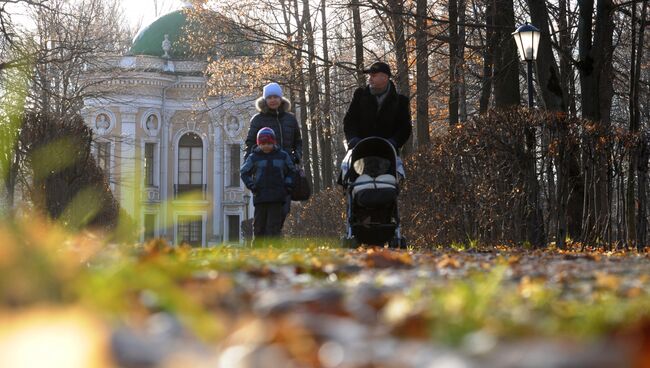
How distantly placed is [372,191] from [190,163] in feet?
192

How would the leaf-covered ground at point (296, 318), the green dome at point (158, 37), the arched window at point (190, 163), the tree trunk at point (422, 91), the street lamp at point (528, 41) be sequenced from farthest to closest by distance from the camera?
the arched window at point (190, 163) < the green dome at point (158, 37) < the tree trunk at point (422, 91) < the street lamp at point (528, 41) < the leaf-covered ground at point (296, 318)

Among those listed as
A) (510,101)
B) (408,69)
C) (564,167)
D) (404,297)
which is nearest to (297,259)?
(404,297)

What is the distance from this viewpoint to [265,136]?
13.5 metres

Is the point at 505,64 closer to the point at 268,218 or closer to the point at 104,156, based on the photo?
the point at 268,218

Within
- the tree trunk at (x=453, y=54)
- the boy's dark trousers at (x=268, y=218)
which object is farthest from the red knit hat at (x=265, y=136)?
the tree trunk at (x=453, y=54)

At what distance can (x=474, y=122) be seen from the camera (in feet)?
48.8

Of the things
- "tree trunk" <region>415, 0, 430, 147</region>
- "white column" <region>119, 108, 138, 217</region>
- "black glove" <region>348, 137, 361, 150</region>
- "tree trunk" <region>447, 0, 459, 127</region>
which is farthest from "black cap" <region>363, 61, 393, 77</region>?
"white column" <region>119, 108, 138, 217</region>

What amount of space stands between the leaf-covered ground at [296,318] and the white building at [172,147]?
5957 cm

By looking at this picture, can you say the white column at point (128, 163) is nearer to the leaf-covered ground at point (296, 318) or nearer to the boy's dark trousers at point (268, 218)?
the boy's dark trousers at point (268, 218)

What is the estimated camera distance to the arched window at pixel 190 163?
230 feet

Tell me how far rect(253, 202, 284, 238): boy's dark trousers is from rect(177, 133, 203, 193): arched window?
5630cm

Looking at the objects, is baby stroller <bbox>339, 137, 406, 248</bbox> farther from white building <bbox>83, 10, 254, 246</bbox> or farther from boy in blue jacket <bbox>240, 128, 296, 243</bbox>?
white building <bbox>83, 10, 254, 246</bbox>

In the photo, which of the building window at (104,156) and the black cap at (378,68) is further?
the building window at (104,156)

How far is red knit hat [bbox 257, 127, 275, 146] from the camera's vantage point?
13477 millimetres
